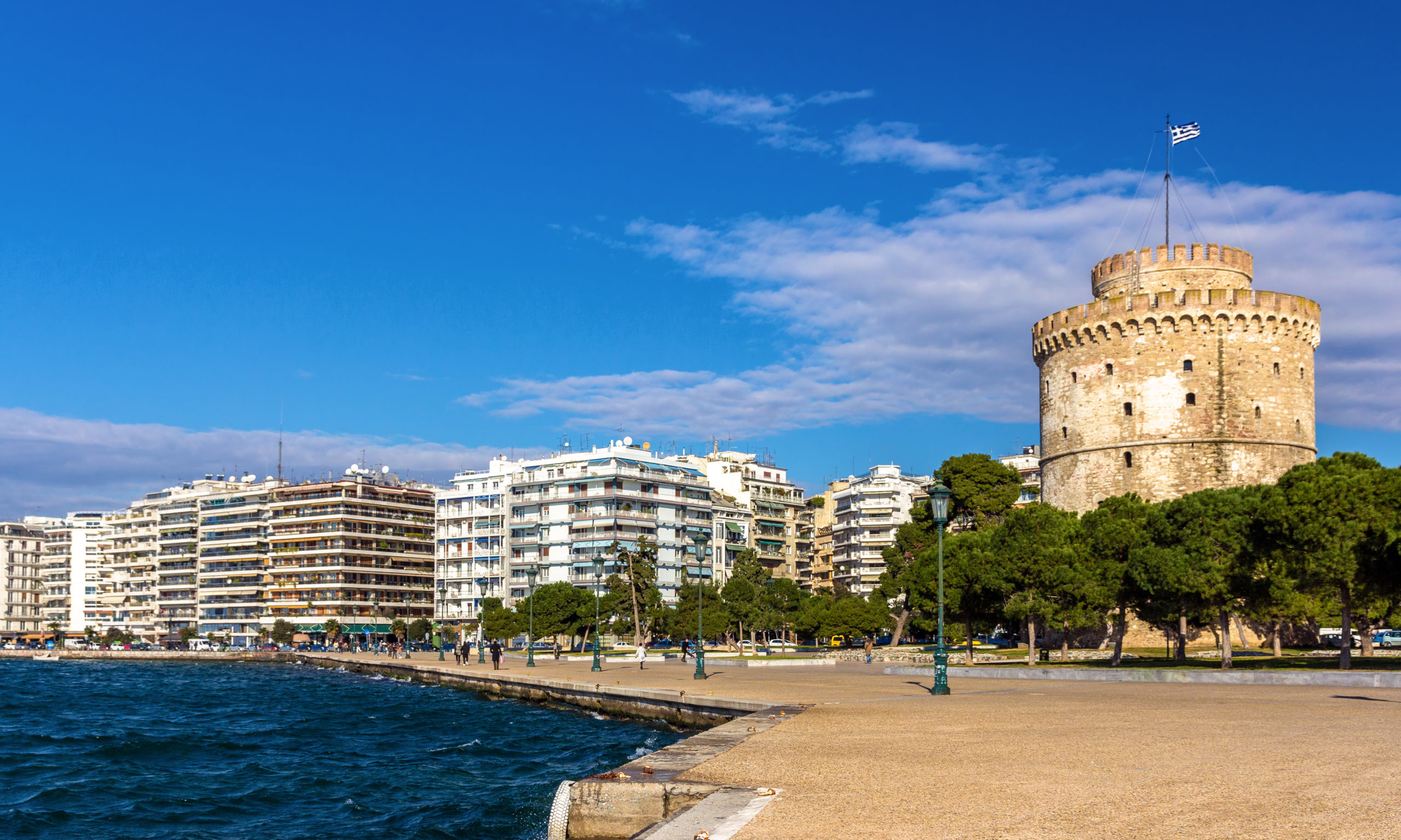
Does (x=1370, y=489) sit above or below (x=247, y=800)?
above

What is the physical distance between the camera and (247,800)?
21297 mm

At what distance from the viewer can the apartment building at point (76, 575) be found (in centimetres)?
16588

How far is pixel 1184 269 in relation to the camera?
55.2 metres

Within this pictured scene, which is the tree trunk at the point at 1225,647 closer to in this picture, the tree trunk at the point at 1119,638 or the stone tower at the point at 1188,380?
the tree trunk at the point at 1119,638

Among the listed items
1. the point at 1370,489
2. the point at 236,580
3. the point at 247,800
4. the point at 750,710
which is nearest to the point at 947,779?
the point at 750,710

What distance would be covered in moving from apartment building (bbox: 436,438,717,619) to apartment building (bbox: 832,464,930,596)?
2625 cm

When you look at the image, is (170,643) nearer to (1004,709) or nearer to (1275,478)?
(1275,478)

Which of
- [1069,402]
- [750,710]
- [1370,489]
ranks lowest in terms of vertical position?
[750,710]

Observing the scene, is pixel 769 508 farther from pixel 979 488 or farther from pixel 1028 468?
pixel 979 488

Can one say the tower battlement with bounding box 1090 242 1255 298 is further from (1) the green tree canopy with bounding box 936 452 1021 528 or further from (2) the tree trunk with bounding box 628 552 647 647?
(2) the tree trunk with bounding box 628 552 647 647

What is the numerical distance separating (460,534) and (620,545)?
1084 inches

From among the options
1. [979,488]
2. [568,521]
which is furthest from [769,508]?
[979,488]

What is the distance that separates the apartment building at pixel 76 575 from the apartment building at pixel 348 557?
124 feet

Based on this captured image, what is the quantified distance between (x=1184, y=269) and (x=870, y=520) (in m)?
87.4
